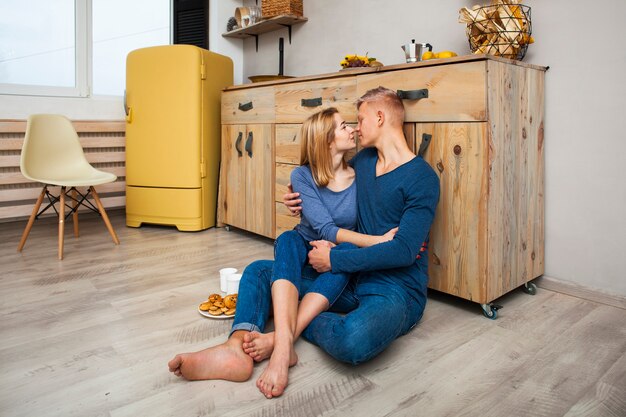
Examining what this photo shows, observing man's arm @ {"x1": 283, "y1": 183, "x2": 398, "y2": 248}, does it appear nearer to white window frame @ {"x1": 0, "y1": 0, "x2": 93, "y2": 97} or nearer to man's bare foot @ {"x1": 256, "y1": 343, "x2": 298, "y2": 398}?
man's bare foot @ {"x1": 256, "y1": 343, "x2": 298, "y2": 398}

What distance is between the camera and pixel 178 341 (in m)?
1.58

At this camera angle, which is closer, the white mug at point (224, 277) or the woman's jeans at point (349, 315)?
the woman's jeans at point (349, 315)

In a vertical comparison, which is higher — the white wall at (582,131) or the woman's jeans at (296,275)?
the white wall at (582,131)

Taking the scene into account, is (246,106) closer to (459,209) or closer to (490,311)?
(459,209)

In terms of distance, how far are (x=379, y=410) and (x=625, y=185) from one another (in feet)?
4.32

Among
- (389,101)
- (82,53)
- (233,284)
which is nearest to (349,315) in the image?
(233,284)

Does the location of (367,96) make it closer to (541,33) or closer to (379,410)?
(541,33)

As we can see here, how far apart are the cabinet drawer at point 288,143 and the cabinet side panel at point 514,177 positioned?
42.7 inches

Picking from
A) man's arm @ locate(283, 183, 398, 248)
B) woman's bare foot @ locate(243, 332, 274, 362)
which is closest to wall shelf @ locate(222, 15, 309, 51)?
man's arm @ locate(283, 183, 398, 248)

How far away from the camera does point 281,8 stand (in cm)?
323

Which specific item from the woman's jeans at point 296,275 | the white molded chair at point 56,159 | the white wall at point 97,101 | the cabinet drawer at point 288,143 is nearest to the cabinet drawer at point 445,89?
the woman's jeans at point 296,275

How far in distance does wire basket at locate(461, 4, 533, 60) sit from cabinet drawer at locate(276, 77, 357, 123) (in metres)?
0.53

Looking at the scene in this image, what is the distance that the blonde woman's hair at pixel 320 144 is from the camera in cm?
180

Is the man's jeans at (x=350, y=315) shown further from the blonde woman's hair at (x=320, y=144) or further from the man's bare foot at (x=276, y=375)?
the blonde woman's hair at (x=320, y=144)
